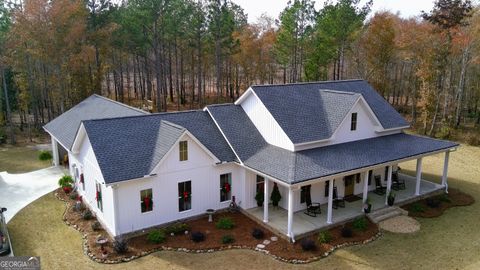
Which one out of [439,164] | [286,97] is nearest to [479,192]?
[439,164]

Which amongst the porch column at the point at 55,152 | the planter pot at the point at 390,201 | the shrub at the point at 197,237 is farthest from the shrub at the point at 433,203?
the porch column at the point at 55,152

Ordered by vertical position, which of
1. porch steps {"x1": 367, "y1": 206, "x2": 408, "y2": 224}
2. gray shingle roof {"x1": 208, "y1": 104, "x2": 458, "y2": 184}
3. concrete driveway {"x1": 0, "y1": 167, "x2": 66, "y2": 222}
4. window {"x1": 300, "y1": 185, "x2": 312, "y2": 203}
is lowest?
concrete driveway {"x1": 0, "y1": 167, "x2": 66, "y2": 222}

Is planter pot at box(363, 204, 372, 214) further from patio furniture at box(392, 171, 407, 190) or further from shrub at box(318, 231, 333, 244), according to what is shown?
patio furniture at box(392, 171, 407, 190)

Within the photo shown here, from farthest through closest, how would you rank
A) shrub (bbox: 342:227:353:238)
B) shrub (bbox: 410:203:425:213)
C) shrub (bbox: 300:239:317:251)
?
shrub (bbox: 410:203:425:213) → shrub (bbox: 342:227:353:238) → shrub (bbox: 300:239:317:251)

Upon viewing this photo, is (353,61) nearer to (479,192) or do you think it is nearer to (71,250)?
(479,192)

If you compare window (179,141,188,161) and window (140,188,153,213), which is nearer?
window (140,188,153,213)

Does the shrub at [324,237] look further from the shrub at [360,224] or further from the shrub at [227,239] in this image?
the shrub at [227,239]

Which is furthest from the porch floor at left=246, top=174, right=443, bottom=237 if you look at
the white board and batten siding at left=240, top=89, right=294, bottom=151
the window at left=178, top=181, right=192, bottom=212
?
the white board and batten siding at left=240, top=89, right=294, bottom=151
